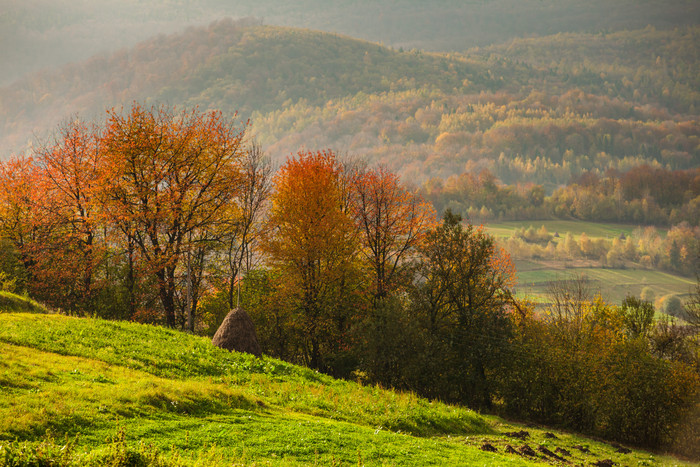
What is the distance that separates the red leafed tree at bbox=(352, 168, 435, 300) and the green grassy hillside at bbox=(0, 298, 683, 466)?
24.9 metres

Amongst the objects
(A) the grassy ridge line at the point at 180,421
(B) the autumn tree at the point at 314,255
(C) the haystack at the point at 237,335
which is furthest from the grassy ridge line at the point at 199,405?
(B) the autumn tree at the point at 314,255

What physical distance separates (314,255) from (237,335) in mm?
19464

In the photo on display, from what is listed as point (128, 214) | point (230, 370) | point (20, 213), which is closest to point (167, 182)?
point (128, 214)

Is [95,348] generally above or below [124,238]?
below

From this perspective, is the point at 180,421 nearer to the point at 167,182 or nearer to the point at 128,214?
the point at 128,214

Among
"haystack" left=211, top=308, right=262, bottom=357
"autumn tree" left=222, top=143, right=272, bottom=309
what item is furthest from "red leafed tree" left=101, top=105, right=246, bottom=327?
"haystack" left=211, top=308, right=262, bottom=357

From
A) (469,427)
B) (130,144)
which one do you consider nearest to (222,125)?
(130,144)

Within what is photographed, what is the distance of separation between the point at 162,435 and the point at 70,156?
40.8 m

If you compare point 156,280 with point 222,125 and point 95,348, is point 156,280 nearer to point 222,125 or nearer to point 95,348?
point 222,125

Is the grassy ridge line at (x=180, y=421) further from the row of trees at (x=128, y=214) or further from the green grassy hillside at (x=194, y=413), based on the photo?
the row of trees at (x=128, y=214)

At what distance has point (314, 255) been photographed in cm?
4709

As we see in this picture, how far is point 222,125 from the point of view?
156ft

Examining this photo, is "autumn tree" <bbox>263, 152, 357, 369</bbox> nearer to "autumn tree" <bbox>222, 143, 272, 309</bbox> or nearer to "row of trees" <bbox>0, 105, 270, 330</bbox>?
"autumn tree" <bbox>222, 143, 272, 309</bbox>

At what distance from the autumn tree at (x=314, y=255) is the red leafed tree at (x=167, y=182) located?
642 cm
